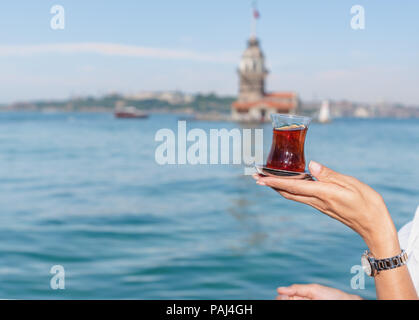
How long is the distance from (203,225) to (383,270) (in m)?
9.91

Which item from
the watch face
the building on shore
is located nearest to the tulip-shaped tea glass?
the watch face

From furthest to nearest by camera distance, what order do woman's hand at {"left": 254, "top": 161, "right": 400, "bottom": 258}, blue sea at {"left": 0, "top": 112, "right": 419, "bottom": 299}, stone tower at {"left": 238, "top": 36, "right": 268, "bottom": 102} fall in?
stone tower at {"left": 238, "top": 36, "right": 268, "bottom": 102}
blue sea at {"left": 0, "top": 112, "right": 419, "bottom": 299}
woman's hand at {"left": 254, "top": 161, "right": 400, "bottom": 258}

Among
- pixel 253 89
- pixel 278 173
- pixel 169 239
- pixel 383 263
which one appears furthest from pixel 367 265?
pixel 253 89

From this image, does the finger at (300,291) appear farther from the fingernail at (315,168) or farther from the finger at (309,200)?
the fingernail at (315,168)

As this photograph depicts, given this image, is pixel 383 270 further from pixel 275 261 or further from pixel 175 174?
pixel 175 174

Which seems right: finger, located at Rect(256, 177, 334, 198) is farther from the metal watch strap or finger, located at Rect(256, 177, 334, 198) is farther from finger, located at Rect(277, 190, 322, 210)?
the metal watch strap

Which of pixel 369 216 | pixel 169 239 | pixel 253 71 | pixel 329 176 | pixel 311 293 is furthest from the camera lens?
pixel 253 71

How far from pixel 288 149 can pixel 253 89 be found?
92.0 metres

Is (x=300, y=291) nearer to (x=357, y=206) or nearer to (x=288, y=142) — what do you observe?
(x=357, y=206)

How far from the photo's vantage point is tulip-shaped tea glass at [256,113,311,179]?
6.56ft

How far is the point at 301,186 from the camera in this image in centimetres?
152

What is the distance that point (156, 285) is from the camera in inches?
273

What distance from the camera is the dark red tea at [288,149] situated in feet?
6.58
